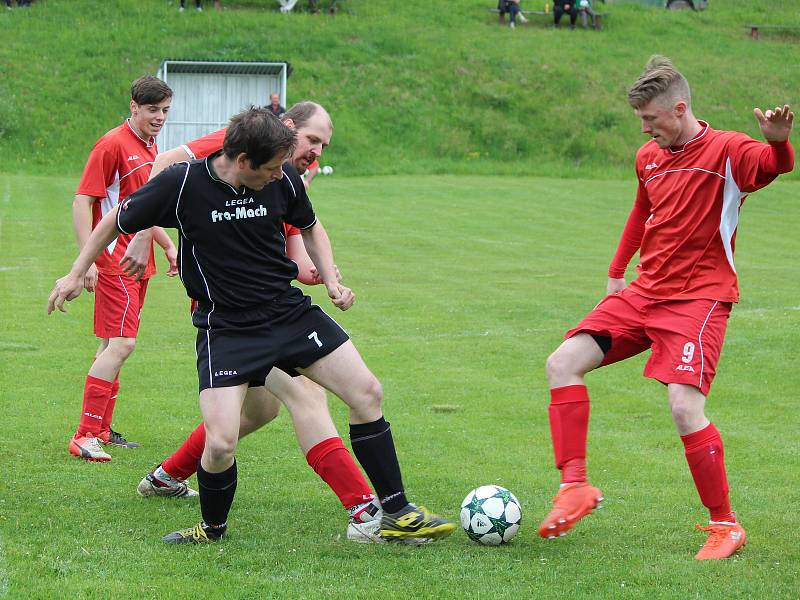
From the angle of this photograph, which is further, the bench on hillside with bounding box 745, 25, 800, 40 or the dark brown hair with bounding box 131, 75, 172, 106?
the bench on hillside with bounding box 745, 25, 800, 40

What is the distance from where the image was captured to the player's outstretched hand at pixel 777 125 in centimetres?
485

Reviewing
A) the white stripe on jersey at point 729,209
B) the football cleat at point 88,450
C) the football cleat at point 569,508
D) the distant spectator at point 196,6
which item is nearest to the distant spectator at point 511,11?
the distant spectator at point 196,6

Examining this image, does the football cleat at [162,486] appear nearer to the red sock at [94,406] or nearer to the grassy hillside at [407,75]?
the red sock at [94,406]

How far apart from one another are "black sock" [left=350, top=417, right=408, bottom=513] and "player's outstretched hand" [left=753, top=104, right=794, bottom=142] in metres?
2.28

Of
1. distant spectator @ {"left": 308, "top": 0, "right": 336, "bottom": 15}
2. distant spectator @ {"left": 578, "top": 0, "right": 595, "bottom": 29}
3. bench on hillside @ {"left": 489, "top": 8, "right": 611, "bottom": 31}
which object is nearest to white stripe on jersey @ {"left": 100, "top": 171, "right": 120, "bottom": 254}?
distant spectator @ {"left": 308, "top": 0, "right": 336, "bottom": 15}

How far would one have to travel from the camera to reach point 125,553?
4.94 meters

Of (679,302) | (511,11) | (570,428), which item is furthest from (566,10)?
(570,428)

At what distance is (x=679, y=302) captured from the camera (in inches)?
211

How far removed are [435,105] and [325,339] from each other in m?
32.5

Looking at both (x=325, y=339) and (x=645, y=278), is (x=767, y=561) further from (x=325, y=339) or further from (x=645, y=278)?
(x=325, y=339)

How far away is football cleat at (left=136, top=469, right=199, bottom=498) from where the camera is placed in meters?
6.02

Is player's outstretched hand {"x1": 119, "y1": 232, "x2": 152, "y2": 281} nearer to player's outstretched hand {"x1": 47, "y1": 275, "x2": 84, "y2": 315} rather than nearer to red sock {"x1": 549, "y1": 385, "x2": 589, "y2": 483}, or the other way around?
player's outstretched hand {"x1": 47, "y1": 275, "x2": 84, "y2": 315}

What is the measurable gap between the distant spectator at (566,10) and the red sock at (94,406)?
1554 inches

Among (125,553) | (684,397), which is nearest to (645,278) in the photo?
(684,397)
